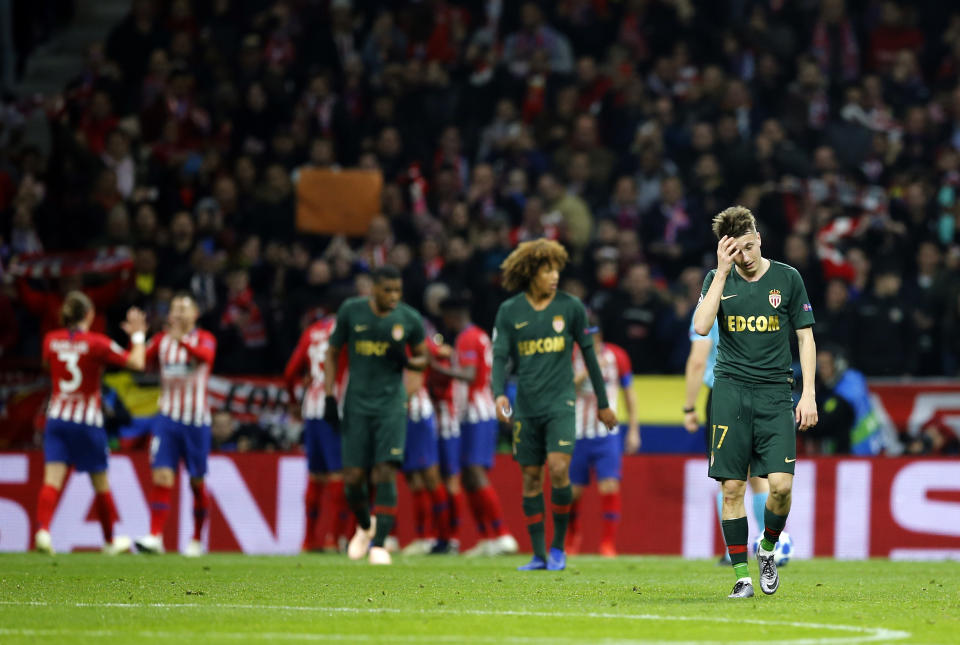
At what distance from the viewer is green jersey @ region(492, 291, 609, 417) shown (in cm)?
1135

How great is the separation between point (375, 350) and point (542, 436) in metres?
1.91

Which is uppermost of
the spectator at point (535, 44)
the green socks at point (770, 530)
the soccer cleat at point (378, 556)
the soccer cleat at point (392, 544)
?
the spectator at point (535, 44)

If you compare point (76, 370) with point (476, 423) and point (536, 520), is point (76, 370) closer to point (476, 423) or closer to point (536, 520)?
point (476, 423)

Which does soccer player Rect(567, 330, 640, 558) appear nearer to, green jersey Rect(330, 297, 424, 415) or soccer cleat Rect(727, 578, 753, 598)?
green jersey Rect(330, 297, 424, 415)

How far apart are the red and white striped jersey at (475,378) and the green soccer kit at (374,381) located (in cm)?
260

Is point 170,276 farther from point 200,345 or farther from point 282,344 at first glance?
point 200,345

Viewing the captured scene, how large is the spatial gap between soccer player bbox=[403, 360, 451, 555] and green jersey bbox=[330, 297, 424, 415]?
225 centimetres

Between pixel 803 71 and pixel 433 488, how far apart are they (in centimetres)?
871

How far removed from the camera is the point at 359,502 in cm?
1285

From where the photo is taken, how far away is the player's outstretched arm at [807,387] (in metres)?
8.64

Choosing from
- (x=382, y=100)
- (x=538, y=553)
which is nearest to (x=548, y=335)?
(x=538, y=553)

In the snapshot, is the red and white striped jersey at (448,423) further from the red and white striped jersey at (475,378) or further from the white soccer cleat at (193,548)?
the white soccer cleat at (193,548)

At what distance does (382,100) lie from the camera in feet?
67.5

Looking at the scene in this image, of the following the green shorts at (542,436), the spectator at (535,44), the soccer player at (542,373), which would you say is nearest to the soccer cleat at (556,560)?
the soccer player at (542,373)
